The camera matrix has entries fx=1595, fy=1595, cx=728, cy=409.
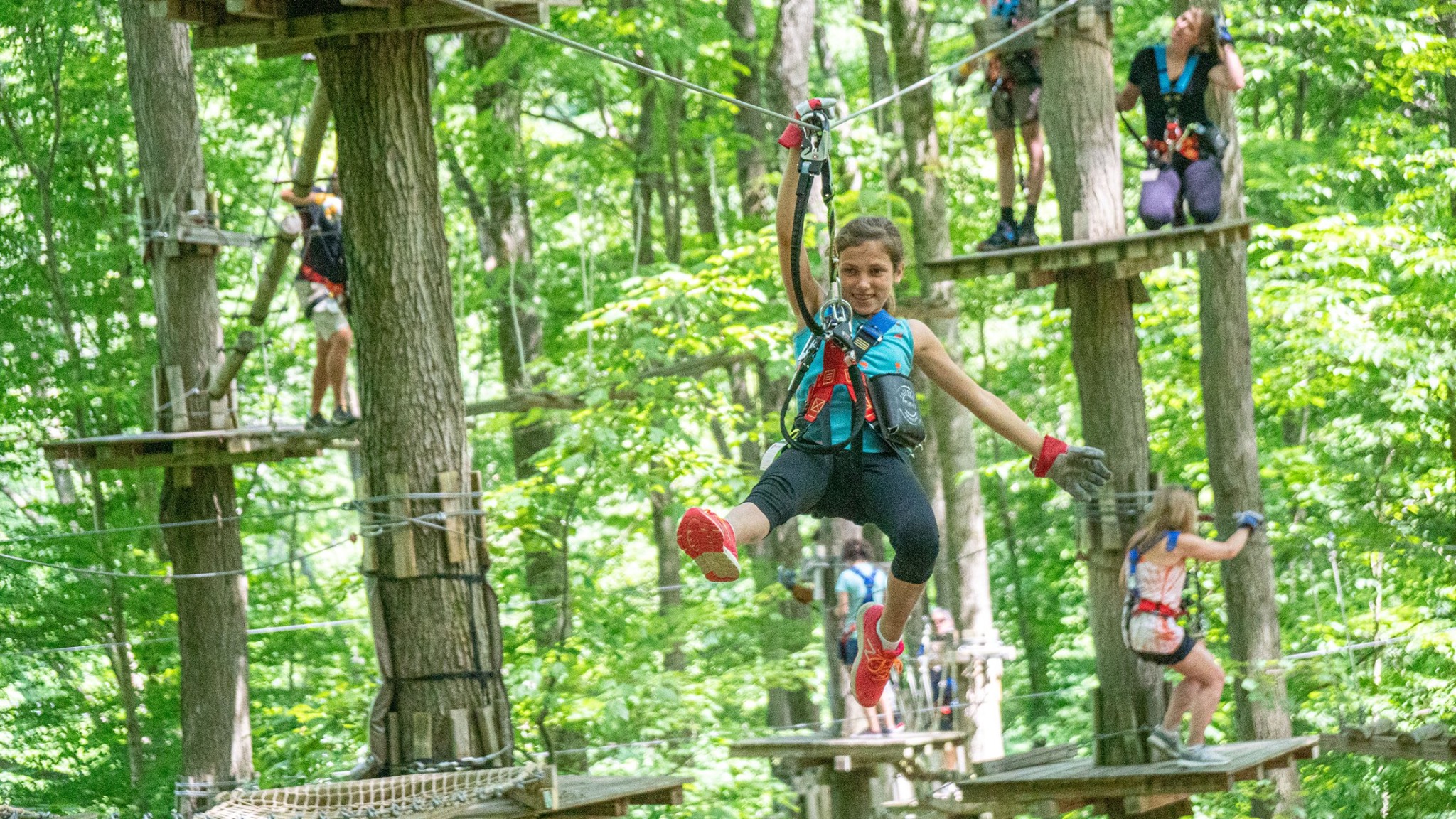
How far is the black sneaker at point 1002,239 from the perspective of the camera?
23.1ft

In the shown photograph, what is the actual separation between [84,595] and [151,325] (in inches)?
138

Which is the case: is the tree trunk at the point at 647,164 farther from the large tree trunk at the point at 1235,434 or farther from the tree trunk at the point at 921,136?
the large tree trunk at the point at 1235,434

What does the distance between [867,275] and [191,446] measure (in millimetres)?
5411

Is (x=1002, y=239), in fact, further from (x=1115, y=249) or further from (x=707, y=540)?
(x=707, y=540)

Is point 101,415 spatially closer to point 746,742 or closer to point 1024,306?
point 746,742

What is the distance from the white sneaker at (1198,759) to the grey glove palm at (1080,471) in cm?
294

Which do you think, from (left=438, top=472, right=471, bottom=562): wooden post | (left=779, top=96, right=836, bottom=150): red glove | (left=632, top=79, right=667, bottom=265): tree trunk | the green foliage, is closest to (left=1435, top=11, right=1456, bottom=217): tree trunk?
the green foliage

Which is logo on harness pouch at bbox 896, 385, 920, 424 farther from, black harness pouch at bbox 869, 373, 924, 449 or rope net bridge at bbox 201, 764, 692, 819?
rope net bridge at bbox 201, 764, 692, 819

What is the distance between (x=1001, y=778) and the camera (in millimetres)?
6918

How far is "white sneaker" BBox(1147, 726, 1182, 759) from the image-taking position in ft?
22.0

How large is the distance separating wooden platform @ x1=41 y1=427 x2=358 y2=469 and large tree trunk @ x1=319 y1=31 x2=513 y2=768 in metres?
2.60

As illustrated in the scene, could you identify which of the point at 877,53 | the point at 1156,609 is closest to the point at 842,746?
the point at 1156,609

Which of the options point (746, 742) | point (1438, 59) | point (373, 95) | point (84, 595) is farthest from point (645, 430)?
point (1438, 59)

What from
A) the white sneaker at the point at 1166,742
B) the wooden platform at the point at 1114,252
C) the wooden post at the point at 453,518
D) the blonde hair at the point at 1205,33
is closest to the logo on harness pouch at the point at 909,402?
the wooden post at the point at 453,518
